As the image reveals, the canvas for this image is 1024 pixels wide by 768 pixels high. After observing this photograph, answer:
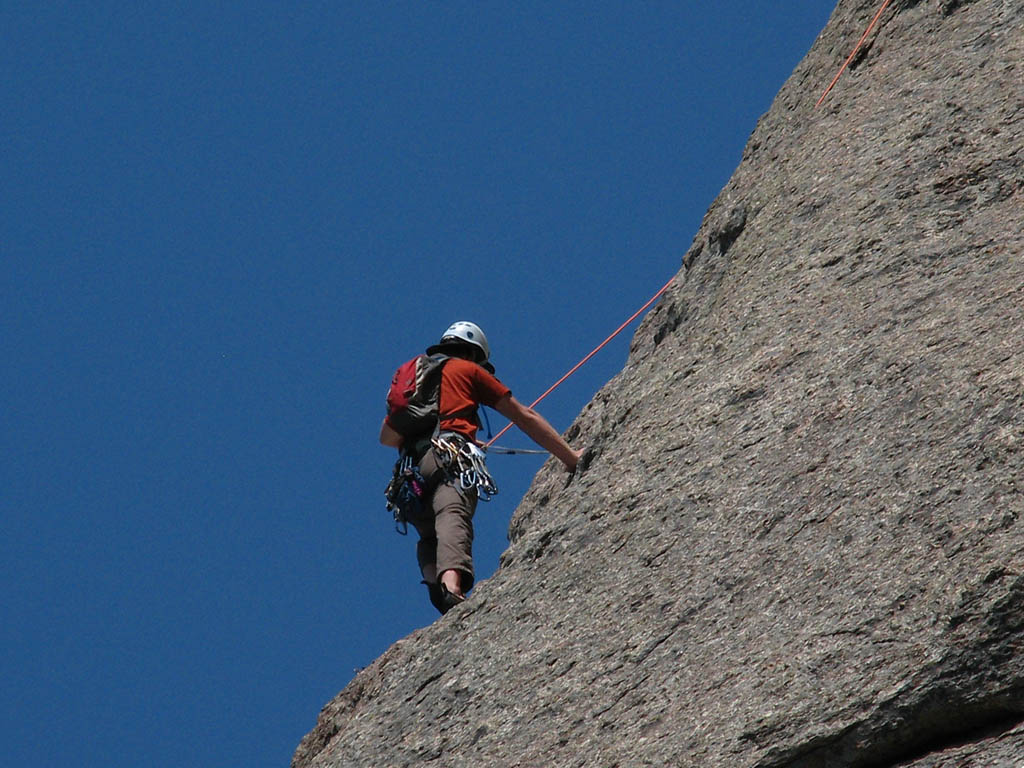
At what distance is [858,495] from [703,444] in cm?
119

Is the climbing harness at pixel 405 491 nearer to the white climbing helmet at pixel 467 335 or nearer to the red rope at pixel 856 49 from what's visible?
the white climbing helmet at pixel 467 335

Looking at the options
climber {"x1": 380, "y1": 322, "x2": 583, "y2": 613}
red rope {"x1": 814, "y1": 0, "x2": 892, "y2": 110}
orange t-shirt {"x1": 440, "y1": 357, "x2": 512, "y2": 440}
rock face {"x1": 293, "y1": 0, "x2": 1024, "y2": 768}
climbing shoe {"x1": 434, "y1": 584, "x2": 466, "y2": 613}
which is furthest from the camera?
red rope {"x1": 814, "y1": 0, "x2": 892, "y2": 110}

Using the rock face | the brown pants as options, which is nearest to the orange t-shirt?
the brown pants

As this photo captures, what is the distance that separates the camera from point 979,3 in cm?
816

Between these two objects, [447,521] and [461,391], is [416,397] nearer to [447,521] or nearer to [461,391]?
[461,391]

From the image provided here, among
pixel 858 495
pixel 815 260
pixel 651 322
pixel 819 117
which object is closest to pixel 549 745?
pixel 858 495

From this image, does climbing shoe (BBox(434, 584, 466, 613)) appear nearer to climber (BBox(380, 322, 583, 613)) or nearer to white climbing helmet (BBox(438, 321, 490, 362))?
climber (BBox(380, 322, 583, 613))

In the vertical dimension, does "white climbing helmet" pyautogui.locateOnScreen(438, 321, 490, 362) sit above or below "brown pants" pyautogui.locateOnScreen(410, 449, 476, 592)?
above

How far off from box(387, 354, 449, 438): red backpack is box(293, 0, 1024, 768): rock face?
31.1 inches

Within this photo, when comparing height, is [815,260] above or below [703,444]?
above

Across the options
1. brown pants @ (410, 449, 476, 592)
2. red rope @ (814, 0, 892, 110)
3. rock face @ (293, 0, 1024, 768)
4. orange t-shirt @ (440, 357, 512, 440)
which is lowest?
rock face @ (293, 0, 1024, 768)

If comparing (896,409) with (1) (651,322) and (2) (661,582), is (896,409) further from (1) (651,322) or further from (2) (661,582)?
(1) (651,322)

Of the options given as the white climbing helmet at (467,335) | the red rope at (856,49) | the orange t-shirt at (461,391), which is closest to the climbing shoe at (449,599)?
the orange t-shirt at (461,391)

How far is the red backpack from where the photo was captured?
838 cm
